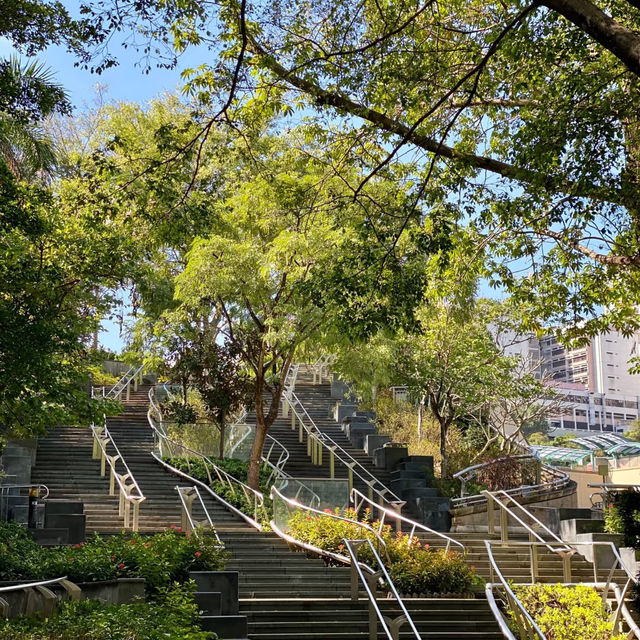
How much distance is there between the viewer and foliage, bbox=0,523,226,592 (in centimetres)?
1018

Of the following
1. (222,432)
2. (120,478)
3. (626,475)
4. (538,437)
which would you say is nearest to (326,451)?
(222,432)

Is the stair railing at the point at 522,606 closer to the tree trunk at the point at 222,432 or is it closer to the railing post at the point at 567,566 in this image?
the railing post at the point at 567,566

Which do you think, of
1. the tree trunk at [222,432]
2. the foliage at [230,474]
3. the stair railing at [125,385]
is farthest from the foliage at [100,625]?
the stair railing at [125,385]

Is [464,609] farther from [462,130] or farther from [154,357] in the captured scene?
[154,357]

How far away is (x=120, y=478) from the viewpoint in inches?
746

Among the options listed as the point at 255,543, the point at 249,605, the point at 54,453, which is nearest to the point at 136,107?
the point at 54,453

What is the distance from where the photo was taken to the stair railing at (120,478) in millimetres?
16748

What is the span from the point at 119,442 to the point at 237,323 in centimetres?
540

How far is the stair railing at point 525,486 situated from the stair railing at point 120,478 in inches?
294

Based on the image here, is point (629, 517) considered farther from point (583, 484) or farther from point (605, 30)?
point (583, 484)

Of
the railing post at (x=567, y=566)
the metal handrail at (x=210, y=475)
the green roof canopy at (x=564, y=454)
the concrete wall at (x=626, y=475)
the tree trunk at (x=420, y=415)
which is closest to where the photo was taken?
the railing post at (x=567, y=566)

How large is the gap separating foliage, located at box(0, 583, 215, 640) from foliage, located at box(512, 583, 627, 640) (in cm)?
560

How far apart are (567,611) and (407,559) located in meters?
3.01

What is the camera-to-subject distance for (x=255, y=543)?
16.3m
